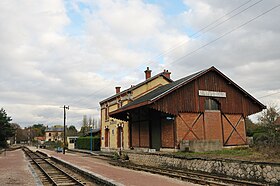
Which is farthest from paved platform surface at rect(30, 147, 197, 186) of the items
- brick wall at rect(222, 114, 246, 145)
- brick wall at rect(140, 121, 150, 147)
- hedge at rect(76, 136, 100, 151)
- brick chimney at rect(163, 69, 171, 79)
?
hedge at rect(76, 136, 100, 151)

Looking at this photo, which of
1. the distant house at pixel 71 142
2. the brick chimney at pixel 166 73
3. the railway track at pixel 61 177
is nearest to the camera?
the railway track at pixel 61 177

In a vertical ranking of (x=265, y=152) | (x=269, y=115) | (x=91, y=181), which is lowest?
→ (x=91, y=181)

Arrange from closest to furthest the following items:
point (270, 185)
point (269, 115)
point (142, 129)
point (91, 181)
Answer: point (270, 185), point (91, 181), point (142, 129), point (269, 115)

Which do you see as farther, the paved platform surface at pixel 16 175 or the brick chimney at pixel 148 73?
the brick chimney at pixel 148 73

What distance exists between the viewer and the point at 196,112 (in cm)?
2225

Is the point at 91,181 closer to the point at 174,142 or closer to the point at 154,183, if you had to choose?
the point at 154,183

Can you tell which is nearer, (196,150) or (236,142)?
(196,150)

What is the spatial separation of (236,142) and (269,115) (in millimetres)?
13401

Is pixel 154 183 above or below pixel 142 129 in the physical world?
below

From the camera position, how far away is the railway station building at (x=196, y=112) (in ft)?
69.8

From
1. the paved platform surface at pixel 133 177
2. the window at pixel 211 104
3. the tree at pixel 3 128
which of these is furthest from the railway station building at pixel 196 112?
the tree at pixel 3 128

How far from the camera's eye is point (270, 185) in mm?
10758

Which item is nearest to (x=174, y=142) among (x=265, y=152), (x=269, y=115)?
(x=265, y=152)

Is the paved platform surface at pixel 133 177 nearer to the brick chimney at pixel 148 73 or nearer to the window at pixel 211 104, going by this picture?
the window at pixel 211 104
